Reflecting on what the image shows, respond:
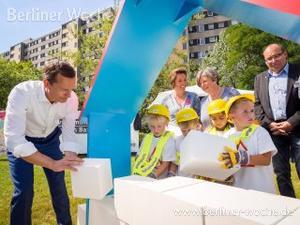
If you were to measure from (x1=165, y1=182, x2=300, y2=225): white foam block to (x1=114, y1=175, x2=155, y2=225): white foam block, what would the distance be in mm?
269

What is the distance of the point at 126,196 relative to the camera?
168 cm

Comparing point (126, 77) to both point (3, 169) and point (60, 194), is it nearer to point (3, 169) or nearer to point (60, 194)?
point (60, 194)

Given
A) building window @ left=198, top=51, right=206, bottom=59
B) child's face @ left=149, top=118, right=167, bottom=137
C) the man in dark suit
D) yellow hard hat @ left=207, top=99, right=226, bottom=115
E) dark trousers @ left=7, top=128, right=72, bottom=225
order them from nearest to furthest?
dark trousers @ left=7, top=128, right=72, bottom=225, yellow hard hat @ left=207, top=99, right=226, bottom=115, child's face @ left=149, top=118, right=167, bottom=137, the man in dark suit, building window @ left=198, top=51, right=206, bottom=59

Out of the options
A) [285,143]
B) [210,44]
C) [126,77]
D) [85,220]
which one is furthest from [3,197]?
[210,44]

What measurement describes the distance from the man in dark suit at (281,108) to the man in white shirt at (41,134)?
5.85ft

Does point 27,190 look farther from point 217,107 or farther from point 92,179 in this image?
point 217,107

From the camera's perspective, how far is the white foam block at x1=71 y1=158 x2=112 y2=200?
188cm

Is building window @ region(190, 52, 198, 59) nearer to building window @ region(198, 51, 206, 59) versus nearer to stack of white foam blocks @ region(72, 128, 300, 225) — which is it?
building window @ region(198, 51, 206, 59)

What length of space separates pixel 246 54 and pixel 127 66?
1879 cm

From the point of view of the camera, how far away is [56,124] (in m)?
2.74

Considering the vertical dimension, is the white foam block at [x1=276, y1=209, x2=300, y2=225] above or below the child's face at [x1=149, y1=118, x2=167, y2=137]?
below

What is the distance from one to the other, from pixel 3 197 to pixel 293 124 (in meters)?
4.27

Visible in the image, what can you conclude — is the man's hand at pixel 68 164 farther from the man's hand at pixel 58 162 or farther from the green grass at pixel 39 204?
the green grass at pixel 39 204

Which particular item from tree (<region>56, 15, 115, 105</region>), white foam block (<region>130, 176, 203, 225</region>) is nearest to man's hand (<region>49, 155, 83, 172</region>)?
white foam block (<region>130, 176, 203, 225</region>)
